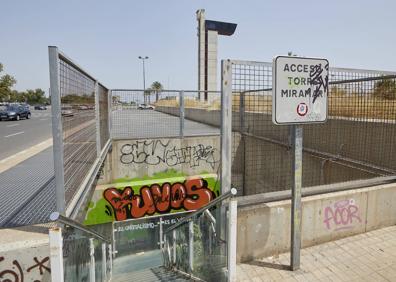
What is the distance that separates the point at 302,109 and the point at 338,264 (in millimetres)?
2072

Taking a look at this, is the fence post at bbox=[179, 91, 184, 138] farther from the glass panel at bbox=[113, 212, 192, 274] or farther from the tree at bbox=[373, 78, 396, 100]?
the tree at bbox=[373, 78, 396, 100]

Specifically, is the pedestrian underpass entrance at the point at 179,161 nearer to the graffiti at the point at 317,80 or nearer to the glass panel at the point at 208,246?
the glass panel at the point at 208,246

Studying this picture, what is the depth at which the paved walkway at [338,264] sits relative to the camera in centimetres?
341

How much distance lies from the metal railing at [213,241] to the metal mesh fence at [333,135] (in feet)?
4.96

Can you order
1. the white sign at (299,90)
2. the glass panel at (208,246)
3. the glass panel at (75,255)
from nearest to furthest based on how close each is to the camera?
the glass panel at (75,255)
the white sign at (299,90)
the glass panel at (208,246)

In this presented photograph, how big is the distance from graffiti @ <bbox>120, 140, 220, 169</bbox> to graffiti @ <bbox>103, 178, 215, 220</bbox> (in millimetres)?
749

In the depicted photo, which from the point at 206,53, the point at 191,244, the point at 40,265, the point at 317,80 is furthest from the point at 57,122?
the point at 206,53

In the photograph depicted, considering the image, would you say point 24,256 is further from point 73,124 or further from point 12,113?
point 12,113

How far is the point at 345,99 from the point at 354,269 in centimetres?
373

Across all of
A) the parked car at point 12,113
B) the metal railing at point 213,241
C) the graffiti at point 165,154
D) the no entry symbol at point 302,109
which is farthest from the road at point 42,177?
the parked car at point 12,113

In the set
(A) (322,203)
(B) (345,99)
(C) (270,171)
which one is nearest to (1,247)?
(A) (322,203)

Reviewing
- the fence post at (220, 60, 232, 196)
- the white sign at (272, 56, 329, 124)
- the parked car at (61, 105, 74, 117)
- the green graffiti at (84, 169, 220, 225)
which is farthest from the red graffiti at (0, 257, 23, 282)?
the green graffiti at (84, 169, 220, 225)

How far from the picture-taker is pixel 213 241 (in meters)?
3.85

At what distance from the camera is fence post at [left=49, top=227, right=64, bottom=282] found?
2019 mm
